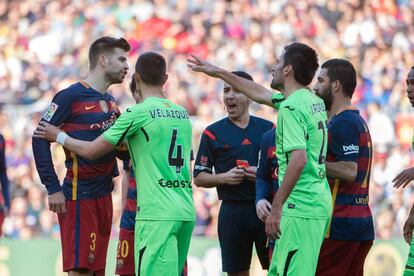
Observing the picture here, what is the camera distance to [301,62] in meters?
6.39

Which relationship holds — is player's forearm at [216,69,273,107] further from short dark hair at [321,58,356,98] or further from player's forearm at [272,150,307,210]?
player's forearm at [272,150,307,210]

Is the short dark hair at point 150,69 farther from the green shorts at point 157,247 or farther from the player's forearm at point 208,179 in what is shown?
the player's forearm at point 208,179

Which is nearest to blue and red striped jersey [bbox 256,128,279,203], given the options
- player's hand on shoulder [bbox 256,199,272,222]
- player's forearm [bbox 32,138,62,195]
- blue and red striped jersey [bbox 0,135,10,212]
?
player's hand on shoulder [bbox 256,199,272,222]

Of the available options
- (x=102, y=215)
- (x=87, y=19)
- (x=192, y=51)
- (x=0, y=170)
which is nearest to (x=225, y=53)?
(x=192, y=51)

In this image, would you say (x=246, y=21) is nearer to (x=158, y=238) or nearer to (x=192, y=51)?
(x=192, y=51)

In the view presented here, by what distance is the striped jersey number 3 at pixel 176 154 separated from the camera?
6.57 meters

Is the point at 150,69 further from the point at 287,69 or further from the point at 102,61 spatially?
the point at 102,61

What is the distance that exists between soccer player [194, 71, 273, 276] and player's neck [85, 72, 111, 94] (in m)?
1.27

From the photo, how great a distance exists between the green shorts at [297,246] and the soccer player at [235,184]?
1.94 meters

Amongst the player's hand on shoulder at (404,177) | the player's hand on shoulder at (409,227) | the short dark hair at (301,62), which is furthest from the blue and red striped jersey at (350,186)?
the short dark hair at (301,62)

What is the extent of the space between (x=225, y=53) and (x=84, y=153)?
1205 centimetres

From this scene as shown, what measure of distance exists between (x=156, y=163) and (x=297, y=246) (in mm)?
1234

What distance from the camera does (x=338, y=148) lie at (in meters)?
7.10

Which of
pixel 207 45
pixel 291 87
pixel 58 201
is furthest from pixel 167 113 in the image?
pixel 207 45
